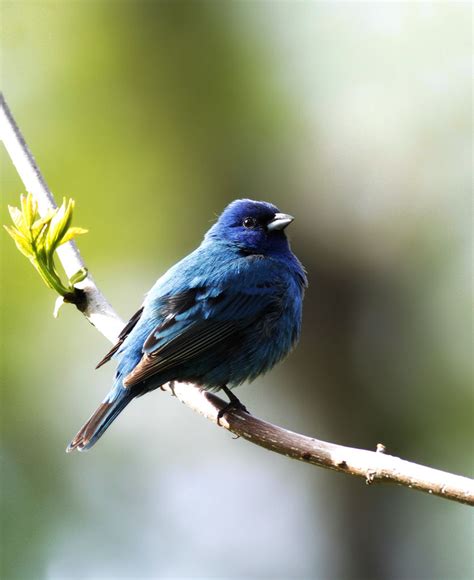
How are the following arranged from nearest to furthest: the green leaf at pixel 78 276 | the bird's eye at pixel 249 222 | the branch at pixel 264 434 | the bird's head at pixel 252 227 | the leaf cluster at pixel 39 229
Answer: the branch at pixel 264 434 < the leaf cluster at pixel 39 229 < the green leaf at pixel 78 276 < the bird's head at pixel 252 227 < the bird's eye at pixel 249 222

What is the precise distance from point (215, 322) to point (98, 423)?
115 cm

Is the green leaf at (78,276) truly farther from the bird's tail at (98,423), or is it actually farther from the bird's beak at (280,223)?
the bird's beak at (280,223)

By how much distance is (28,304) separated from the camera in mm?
10672

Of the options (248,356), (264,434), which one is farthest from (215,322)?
(264,434)

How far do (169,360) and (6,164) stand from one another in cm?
564

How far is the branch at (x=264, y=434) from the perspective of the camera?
13.4 feet

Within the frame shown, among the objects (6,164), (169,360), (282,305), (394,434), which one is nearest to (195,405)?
(169,360)

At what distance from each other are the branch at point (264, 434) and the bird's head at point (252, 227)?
140cm

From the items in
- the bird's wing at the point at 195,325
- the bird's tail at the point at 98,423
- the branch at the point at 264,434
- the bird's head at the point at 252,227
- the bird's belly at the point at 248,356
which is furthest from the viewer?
the bird's head at the point at 252,227

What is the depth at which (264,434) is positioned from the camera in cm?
478

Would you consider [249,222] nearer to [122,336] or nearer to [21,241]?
[122,336]

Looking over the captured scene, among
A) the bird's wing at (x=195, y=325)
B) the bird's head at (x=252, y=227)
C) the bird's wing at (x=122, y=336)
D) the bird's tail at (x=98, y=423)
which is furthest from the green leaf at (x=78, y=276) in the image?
the bird's head at (x=252, y=227)

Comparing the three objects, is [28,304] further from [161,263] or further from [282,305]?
[282,305]

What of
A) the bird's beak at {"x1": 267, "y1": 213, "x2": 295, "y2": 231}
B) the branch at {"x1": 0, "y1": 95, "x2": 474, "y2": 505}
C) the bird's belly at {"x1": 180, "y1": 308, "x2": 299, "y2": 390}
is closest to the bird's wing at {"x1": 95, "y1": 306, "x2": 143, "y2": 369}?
the branch at {"x1": 0, "y1": 95, "x2": 474, "y2": 505}
